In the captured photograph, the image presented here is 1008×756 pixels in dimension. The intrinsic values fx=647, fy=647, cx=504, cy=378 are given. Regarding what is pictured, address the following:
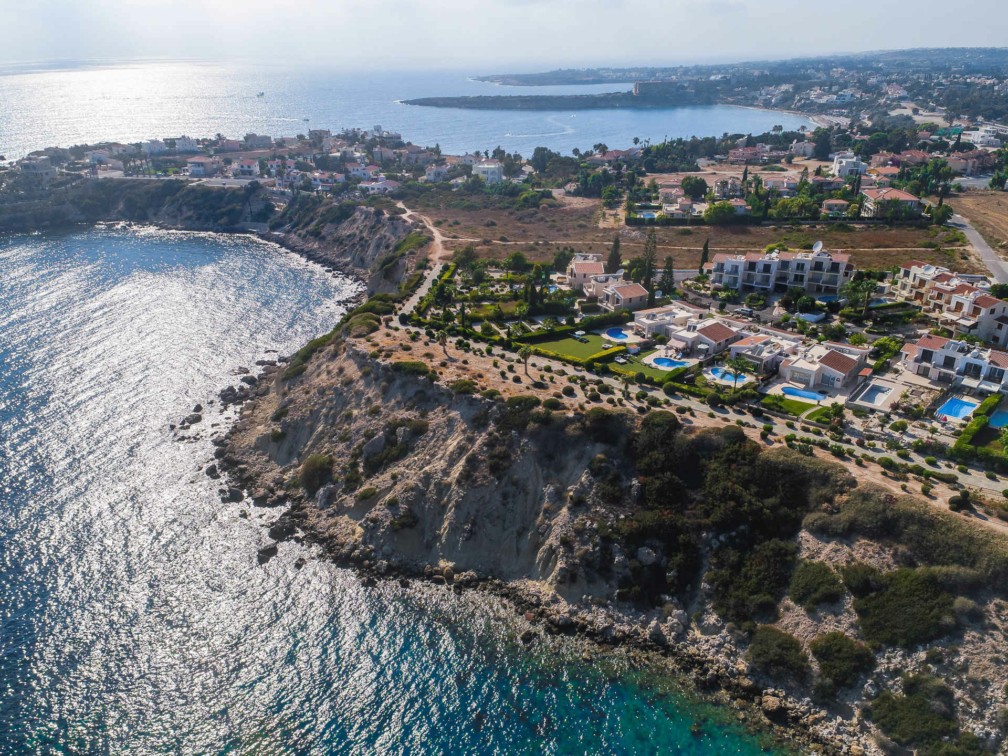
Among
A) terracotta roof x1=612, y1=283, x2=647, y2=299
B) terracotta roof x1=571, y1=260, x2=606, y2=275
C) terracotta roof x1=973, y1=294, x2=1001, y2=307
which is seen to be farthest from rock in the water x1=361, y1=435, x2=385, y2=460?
terracotta roof x1=973, y1=294, x2=1001, y2=307

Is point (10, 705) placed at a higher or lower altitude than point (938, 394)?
lower

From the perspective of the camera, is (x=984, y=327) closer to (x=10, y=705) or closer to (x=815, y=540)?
(x=815, y=540)

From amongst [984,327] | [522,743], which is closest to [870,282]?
[984,327]

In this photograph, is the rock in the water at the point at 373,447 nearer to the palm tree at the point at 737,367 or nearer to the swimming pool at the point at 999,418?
the palm tree at the point at 737,367

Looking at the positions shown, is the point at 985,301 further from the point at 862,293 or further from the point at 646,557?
the point at 646,557

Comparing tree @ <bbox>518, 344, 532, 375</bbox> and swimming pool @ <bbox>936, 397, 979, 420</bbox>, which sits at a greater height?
tree @ <bbox>518, 344, 532, 375</bbox>

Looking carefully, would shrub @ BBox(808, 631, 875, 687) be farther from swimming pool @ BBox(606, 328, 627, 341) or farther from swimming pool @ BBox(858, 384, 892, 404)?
swimming pool @ BBox(606, 328, 627, 341)
